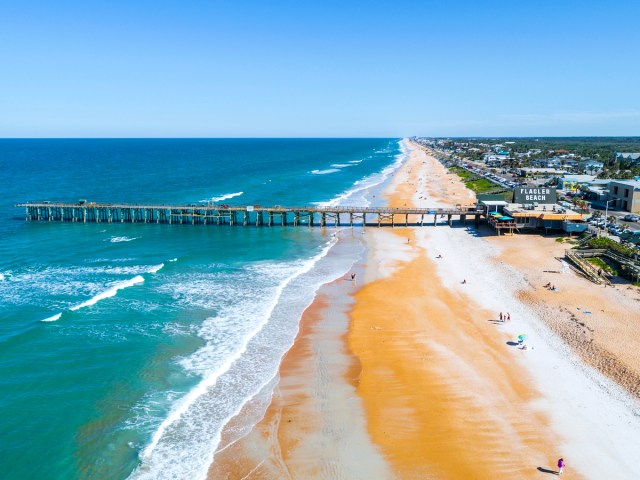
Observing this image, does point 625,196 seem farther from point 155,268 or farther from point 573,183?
point 155,268

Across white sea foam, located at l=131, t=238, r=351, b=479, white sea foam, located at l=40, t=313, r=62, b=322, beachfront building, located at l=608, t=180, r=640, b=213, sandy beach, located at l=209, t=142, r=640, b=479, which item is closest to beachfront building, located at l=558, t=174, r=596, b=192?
beachfront building, located at l=608, t=180, r=640, b=213

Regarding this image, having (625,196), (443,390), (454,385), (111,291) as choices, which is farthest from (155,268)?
(625,196)

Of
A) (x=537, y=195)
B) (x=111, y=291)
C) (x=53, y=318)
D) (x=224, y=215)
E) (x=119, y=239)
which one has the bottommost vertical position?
(x=53, y=318)

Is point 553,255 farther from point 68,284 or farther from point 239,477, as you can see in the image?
point 68,284

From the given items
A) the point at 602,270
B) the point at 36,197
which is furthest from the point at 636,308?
the point at 36,197


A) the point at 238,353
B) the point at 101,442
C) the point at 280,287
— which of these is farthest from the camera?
the point at 280,287
